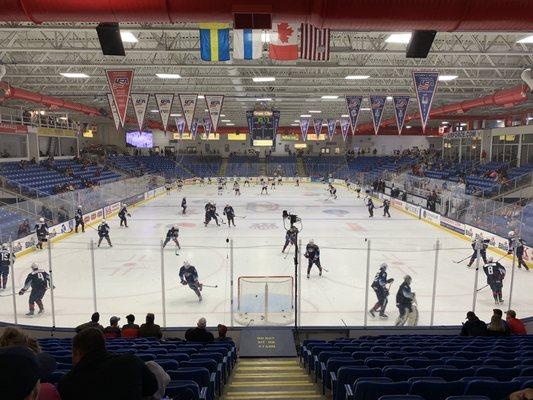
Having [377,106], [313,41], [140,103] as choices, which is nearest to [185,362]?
[313,41]

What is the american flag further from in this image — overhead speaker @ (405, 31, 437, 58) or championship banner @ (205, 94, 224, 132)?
championship banner @ (205, 94, 224, 132)

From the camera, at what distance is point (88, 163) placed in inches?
1575

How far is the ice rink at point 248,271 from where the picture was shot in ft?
34.9

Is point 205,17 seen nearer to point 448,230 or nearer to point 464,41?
point 464,41

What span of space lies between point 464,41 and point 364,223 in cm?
1052

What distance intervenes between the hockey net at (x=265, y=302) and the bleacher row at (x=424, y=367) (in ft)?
7.64

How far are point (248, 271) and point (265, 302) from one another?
4.52m

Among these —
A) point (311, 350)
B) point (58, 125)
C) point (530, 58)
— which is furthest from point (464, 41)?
point (58, 125)

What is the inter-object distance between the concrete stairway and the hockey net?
6.93 ft

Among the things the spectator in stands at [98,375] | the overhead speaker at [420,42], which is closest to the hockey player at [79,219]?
the overhead speaker at [420,42]

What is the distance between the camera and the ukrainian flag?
398 inches

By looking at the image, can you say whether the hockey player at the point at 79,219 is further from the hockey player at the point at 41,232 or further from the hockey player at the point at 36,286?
the hockey player at the point at 36,286

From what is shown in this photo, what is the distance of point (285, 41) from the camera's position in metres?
9.66

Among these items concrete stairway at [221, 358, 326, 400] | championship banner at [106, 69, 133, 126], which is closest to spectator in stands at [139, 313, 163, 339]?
concrete stairway at [221, 358, 326, 400]
